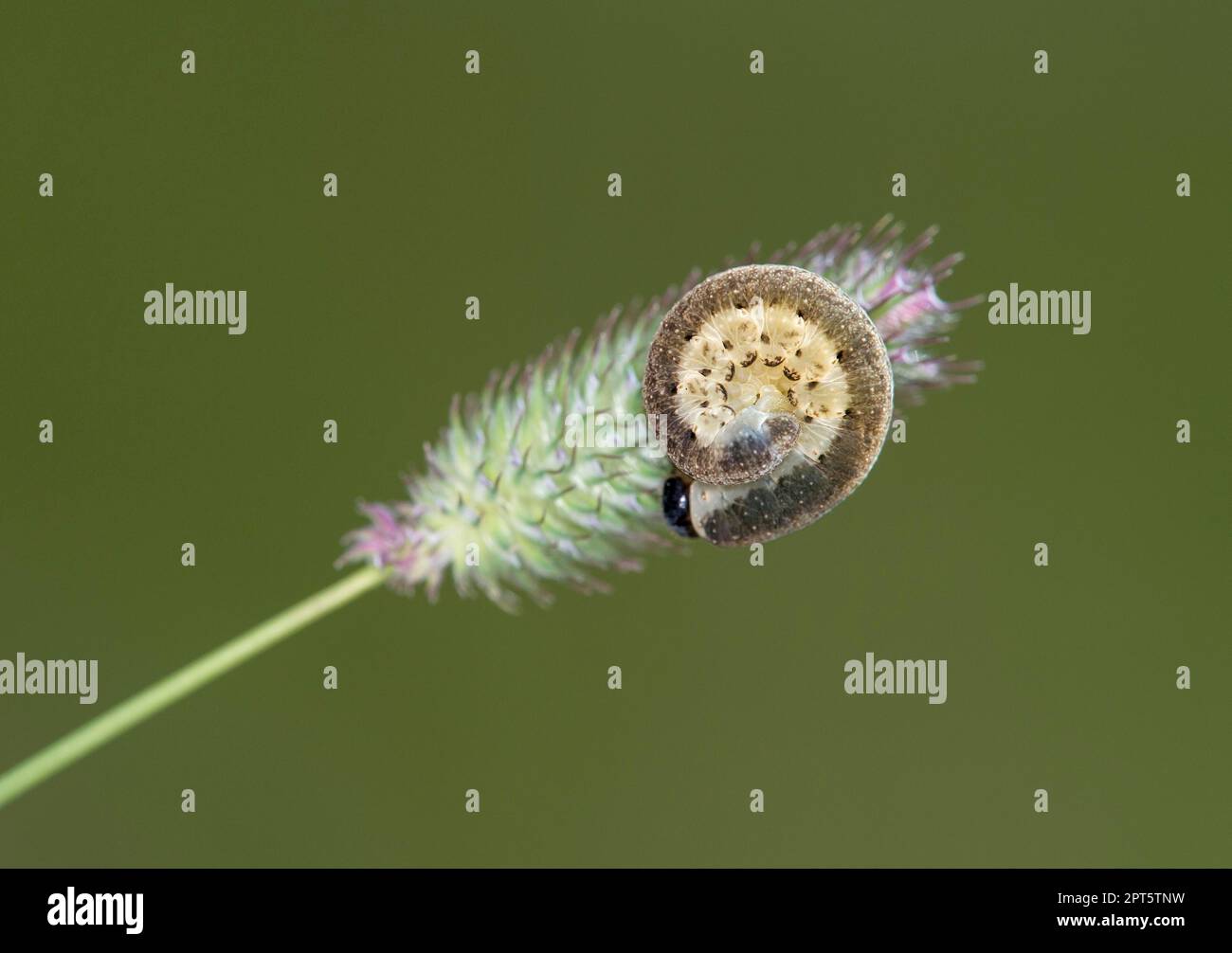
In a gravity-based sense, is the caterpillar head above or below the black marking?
→ above

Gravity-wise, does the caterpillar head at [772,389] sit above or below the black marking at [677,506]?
above

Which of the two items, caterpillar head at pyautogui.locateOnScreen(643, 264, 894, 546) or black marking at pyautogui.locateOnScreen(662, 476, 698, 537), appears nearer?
caterpillar head at pyautogui.locateOnScreen(643, 264, 894, 546)

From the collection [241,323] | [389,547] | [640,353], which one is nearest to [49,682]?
[241,323]

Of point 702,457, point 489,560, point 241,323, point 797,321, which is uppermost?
point 241,323

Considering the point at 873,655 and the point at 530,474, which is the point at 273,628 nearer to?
the point at 530,474

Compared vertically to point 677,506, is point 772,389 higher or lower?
higher

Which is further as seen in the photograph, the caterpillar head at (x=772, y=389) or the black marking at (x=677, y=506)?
the black marking at (x=677, y=506)

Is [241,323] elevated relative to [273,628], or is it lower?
elevated

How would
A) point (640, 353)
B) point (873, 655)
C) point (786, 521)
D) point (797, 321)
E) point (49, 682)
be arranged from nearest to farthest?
1. point (797, 321)
2. point (786, 521)
3. point (640, 353)
4. point (49, 682)
5. point (873, 655)
